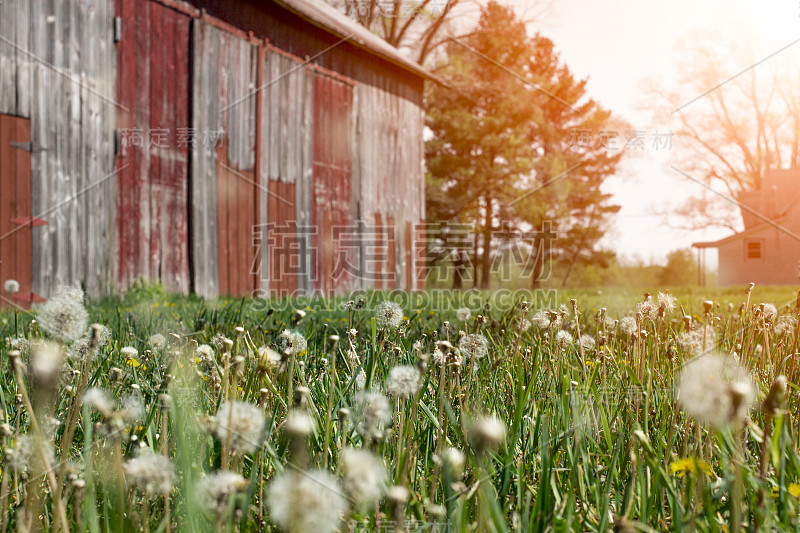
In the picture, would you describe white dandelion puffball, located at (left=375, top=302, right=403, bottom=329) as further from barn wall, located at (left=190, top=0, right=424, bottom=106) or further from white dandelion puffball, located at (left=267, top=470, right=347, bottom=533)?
barn wall, located at (left=190, top=0, right=424, bottom=106)

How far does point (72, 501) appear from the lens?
1.26 meters

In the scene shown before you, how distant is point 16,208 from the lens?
604 cm

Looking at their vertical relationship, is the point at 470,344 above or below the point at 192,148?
below

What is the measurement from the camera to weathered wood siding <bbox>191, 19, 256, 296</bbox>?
7754 mm

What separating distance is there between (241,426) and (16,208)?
248 inches

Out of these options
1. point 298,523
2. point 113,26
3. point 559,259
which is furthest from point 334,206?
point 559,259

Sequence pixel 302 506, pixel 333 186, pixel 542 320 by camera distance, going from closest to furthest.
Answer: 1. pixel 302 506
2. pixel 542 320
3. pixel 333 186

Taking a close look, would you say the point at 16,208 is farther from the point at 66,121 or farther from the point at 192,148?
the point at 192,148

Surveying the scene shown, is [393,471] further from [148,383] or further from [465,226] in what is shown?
[465,226]

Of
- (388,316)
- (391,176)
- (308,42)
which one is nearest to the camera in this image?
(388,316)

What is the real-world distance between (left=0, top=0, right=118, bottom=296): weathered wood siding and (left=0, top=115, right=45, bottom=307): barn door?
65 mm

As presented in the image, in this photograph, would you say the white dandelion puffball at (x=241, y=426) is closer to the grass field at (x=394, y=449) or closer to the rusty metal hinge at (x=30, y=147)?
the grass field at (x=394, y=449)

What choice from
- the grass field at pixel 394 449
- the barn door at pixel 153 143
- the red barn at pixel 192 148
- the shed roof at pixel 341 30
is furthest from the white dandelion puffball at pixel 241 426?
the shed roof at pixel 341 30

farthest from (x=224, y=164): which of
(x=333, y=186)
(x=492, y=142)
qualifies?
(x=492, y=142)
